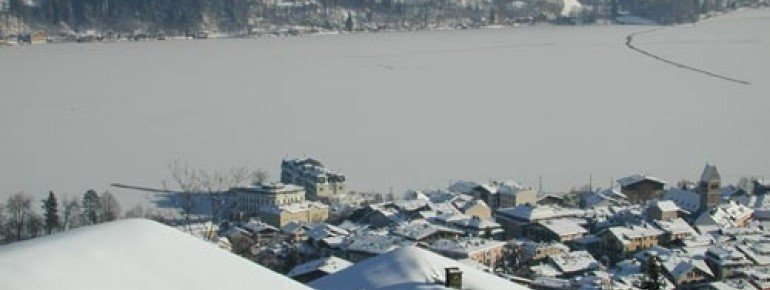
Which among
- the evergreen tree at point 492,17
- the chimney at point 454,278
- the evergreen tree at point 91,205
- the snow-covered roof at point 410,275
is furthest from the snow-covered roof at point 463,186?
the evergreen tree at point 492,17

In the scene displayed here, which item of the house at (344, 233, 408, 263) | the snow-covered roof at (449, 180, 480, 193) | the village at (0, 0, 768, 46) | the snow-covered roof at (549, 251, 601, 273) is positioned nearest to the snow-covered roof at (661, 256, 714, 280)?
the snow-covered roof at (549, 251, 601, 273)

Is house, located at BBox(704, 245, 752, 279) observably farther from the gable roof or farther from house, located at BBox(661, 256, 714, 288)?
the gable roof

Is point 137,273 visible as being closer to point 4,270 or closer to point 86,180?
point 4,270

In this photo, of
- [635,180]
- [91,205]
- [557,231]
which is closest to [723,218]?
[635,180]

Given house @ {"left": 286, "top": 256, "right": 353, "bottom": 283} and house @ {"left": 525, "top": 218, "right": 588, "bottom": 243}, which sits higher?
house @ {"left": 286, "top": 256, "right": 353, "bottom": 283}

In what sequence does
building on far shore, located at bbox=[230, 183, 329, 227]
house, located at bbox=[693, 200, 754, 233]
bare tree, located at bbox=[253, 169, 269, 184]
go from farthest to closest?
bare tree, located at bbox=[253, 169, 269, 184] → building on far shore, located at bbox=[230, 183, 329, 227] → house, located at bbox=[693, 200, 754, 233]

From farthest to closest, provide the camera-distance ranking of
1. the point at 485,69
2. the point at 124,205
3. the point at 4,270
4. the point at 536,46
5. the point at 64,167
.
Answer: the point at 536,46 < the point at 485,69 < the point at 64,167 < the point at 124,205 < the point at 4,270

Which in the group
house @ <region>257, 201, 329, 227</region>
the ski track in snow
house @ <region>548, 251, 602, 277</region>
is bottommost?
house @ <region>257, 201, 329, 227</region>

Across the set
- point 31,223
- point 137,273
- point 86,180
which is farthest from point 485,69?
point 137,273
